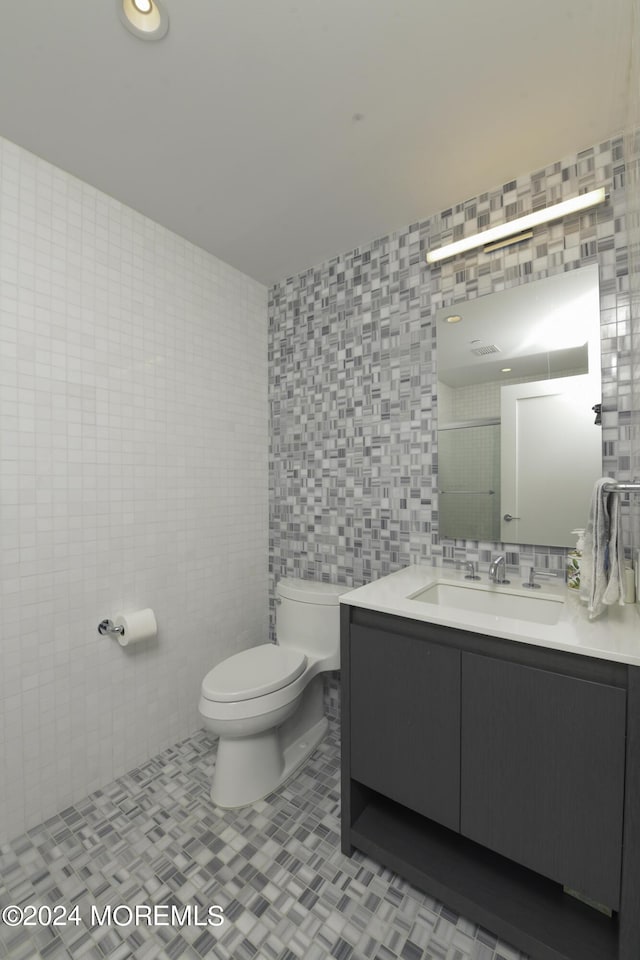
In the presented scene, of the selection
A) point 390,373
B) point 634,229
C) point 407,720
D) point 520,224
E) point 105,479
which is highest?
point 520,224

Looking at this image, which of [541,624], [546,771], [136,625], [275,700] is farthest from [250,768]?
[541,624]

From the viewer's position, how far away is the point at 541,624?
1.21 meters

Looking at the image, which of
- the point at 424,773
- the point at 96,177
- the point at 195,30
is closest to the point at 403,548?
the point at 424,773

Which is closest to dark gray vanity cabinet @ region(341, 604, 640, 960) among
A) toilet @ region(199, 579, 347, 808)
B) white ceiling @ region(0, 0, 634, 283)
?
toilet @ region(199, 579, 347, 808)

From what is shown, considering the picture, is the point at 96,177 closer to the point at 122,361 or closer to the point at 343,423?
the point at 122,361

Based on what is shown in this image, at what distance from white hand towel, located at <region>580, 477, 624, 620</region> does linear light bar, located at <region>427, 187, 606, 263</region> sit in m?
0.96

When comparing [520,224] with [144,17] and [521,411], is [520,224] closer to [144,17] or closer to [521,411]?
[521,411]

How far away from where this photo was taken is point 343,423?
6.80 ft

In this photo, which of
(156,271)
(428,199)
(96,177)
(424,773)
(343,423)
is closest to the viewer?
(424,773)

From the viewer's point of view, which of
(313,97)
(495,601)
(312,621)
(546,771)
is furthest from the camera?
(312,621)

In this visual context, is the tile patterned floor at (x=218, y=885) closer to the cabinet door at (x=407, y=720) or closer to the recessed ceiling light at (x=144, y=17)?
the cabinet door at (x=407, y=720)

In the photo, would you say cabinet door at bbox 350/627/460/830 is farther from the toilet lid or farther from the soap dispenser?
the soap dispenser

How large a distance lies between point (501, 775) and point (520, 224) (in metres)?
1.76

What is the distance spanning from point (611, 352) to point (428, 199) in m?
0.96
